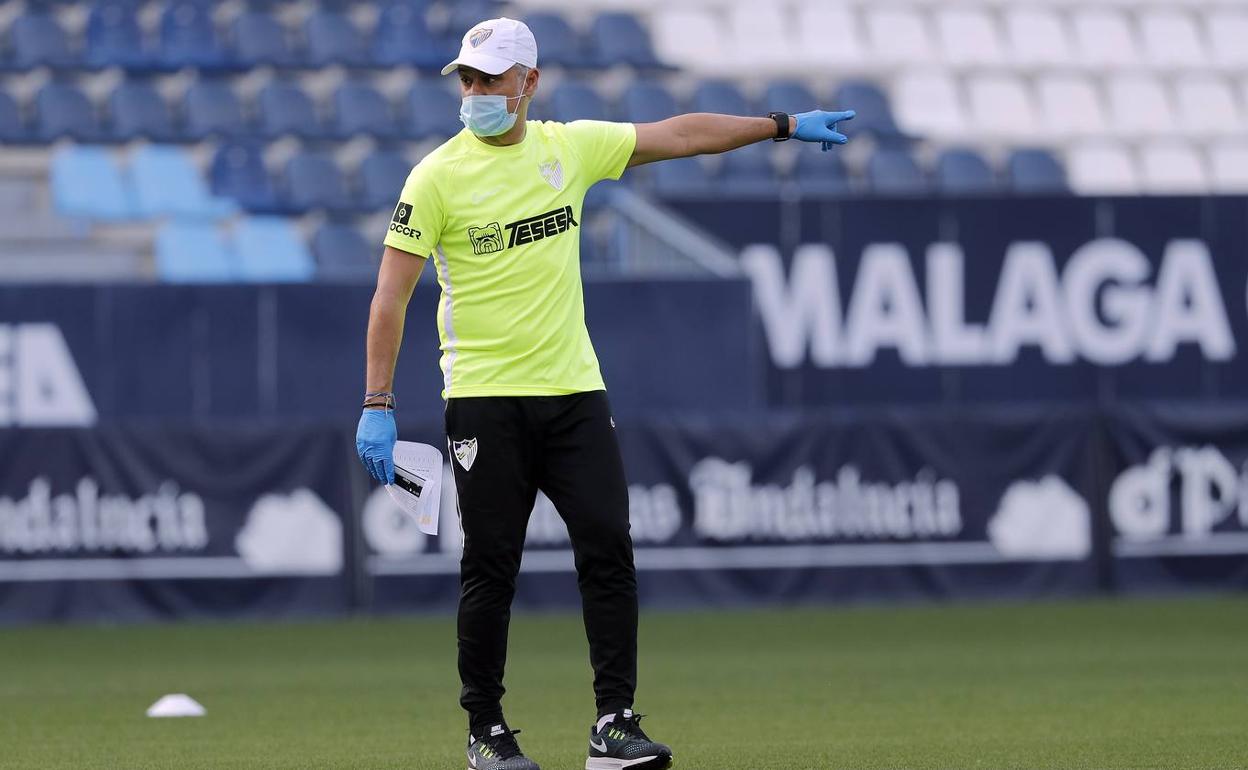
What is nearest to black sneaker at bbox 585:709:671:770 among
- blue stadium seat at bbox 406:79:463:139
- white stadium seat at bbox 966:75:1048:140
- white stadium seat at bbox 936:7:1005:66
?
blue stadium seat at bbox 406:79:463:139

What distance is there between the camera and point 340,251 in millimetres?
17312

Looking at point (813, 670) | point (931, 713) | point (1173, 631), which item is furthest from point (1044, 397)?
point (931, 713)

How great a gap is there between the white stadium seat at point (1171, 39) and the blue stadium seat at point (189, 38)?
35.7ft

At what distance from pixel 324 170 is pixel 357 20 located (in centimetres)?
250

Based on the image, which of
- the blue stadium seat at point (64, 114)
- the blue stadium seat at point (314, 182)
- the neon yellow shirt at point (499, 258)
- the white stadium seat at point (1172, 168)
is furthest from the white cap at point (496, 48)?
the white stadium seat at point (1172, 168)

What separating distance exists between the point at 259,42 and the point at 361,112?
133 centimetres

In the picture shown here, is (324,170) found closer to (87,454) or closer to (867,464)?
(87,454)

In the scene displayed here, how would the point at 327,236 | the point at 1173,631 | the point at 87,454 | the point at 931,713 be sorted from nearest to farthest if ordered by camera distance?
the point at 931,713, the point at 1173,631, the point at 87,454, the point at 327,236

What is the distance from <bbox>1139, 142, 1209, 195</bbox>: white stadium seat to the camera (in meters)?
21.0

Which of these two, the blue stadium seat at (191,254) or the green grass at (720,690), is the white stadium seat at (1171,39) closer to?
the green grass at (720,690)

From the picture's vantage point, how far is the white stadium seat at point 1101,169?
68.4ft

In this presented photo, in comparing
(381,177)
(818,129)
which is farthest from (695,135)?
(381,177)

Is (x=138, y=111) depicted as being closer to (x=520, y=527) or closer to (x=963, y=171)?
(x=963, y=171)

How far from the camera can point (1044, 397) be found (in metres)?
18.0
